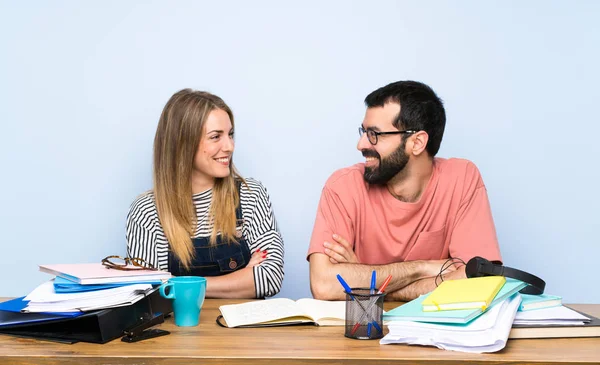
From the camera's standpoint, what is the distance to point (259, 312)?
1.63m

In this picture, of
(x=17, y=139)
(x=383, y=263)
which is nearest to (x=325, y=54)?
(x=383, y=263)

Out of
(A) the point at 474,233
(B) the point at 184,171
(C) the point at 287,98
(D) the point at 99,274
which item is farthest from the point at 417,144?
(D) the point at 99,274

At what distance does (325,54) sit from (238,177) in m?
0.83

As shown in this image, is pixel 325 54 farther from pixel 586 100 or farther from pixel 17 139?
pixel 17 139

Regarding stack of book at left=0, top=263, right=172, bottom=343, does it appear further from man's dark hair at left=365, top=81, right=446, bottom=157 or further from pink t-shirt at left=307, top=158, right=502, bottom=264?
man's dark hair at left=365, top=81, right=446, bottom=157

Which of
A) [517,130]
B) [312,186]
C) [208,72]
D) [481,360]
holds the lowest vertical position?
[481,360]

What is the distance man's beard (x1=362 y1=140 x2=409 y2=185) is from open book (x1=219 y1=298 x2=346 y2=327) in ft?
2.75

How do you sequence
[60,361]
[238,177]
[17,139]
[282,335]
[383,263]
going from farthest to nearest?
[17,139], [238,177], [383,263], [282,335], [60,361]

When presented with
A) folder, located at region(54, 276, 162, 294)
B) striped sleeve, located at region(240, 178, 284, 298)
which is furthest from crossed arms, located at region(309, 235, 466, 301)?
folder, located at region(54, 276, 162, 294)

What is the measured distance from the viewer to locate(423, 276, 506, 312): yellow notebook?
1400 millimetres

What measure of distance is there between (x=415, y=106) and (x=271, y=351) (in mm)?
1474

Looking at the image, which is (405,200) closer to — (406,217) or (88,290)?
(406,217)

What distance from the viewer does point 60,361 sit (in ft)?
4.17

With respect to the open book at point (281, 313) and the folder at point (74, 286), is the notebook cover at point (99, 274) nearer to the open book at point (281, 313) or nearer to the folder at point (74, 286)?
the folder at point (74, 286)
